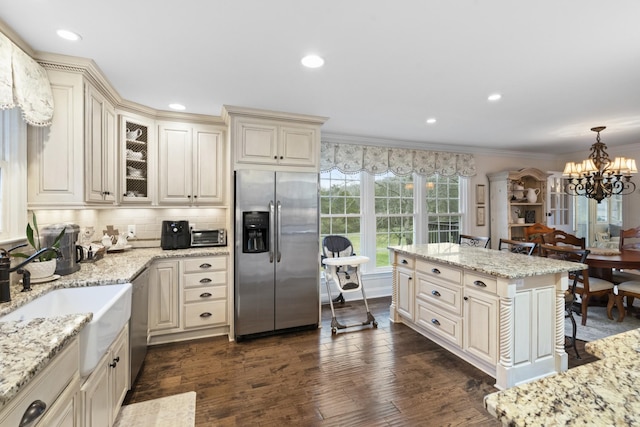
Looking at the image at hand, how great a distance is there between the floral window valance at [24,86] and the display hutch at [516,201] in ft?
19.3

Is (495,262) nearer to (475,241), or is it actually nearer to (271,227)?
(475,241)

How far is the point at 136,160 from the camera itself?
126 inches

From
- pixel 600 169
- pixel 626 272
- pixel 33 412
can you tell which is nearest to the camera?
pixel 33 412

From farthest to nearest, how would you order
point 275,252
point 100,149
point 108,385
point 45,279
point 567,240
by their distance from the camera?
1. point 567,240
2. point 275,252
3. point 100,149
4. point 45,279
5. point 108,385

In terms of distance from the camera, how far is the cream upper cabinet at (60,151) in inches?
82.6

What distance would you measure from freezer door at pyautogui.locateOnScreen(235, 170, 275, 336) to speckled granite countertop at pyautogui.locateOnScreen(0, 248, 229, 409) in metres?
1.03

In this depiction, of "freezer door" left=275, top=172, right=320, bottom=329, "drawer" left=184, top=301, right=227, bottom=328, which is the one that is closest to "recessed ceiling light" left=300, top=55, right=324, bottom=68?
"freezer door" left=275, top=172, right=320, bottom=329

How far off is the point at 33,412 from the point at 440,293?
9.37 feet

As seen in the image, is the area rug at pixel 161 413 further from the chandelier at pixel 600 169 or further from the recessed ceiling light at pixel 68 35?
the chandelier at pixel 600 169

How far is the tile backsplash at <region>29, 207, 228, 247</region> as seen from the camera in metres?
3.23

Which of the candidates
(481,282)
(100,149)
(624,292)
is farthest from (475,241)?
(100,149)

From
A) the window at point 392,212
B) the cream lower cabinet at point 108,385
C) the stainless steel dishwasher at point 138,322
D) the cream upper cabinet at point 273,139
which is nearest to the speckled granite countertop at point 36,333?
the stainless steel dishwasher at point 138,322

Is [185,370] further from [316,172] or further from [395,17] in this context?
[395,17]

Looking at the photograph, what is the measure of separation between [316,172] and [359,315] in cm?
192
